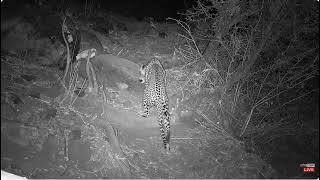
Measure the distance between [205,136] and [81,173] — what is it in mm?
2544

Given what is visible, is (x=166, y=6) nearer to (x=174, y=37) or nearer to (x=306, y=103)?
(x=174, y=37)

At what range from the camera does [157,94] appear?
21.9 ft

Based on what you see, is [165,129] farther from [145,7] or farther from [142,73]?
[145,7]

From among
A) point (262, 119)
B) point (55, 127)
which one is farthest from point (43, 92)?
point (262, 119)

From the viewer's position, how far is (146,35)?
24.5 ft

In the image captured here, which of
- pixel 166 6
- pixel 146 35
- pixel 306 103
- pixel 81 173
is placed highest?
pixel 166 6

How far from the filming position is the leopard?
6.55 meters

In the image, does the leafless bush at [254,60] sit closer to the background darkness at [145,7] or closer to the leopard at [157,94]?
the background darkness at [145,7]

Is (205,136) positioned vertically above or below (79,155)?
above

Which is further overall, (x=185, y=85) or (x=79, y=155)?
(x=185, y=85)

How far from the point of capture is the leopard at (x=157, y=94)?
6547mm

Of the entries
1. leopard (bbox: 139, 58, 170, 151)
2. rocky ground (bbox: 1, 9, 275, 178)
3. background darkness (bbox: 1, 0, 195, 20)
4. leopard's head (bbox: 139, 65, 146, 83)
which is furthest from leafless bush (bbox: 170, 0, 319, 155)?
leopard's head (bbox: 139, 65, 146, 83)

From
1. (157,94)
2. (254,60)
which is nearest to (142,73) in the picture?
(157,94)

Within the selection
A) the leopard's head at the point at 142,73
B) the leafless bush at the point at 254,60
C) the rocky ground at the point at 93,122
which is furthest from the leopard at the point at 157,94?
the leafless bush at the point at 254,60
